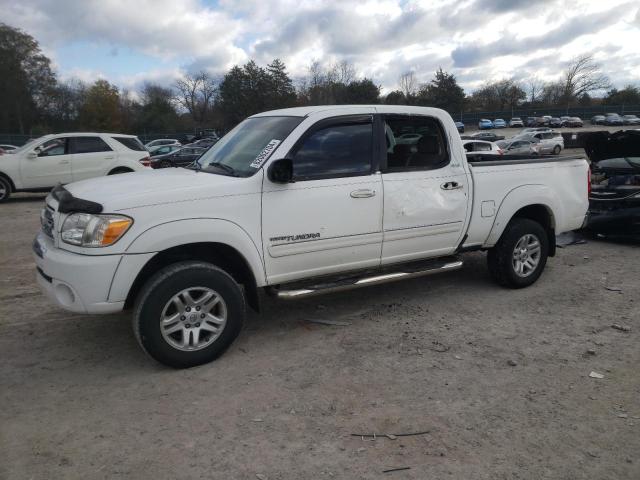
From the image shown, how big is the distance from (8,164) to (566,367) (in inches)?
537

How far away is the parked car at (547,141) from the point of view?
30.5m

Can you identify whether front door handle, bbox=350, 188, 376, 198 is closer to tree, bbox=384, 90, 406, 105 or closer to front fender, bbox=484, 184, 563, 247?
front fender, bbox=484, 184, 563, 247

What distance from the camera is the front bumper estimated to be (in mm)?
3404

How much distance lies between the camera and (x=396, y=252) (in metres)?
4.62

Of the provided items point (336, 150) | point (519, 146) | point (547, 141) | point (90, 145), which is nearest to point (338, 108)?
point (336, 150)

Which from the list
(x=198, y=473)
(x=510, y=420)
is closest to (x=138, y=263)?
(x=198, y=473)

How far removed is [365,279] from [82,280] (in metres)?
2.26

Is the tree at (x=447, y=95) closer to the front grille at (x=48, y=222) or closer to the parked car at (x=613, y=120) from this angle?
the parked car at (x=613, y=120)

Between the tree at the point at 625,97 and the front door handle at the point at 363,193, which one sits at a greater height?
the tree at the point at 625,97

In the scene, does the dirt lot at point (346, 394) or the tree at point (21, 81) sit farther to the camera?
the tree at point (21, 81)

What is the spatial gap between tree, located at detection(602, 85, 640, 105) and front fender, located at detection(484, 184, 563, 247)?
3334 inches

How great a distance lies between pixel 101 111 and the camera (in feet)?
206

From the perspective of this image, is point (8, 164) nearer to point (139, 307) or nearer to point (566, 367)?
point (139, 307)

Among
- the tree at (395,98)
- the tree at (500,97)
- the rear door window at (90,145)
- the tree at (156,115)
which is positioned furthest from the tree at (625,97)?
the rear door window at (90,145)
